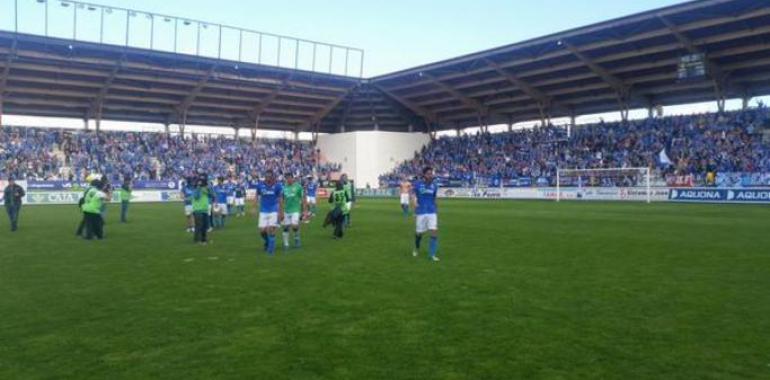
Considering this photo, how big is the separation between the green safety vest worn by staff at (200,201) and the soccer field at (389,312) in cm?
166

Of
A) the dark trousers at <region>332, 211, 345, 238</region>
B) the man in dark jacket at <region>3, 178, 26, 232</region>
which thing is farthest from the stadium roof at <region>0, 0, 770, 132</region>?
the dark trousers at <region>332, 211, 345, 238</region>

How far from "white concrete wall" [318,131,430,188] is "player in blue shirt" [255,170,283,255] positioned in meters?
53.4

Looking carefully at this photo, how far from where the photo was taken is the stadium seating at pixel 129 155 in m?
49.5

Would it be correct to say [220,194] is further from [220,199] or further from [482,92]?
[482,92]

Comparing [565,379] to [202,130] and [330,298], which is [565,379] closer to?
[330,298]


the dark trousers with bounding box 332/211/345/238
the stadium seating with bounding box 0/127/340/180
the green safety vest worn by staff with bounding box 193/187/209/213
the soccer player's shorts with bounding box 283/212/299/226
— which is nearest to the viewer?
the soccer player's shorts with bounding box 283/212/299/226

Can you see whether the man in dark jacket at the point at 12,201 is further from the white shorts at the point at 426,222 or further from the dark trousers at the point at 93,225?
the white shorts at the point at 426,222

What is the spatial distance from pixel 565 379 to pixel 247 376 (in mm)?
2965

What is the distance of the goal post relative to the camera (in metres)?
44.0

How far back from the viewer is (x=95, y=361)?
583 centimetres

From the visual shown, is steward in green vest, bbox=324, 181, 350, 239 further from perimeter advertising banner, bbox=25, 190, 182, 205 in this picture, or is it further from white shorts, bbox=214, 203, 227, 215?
perimeter advertising banner, bbox=25, 190, 182, 205

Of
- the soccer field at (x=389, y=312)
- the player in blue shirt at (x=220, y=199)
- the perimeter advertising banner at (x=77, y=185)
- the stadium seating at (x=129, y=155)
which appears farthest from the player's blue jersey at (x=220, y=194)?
the perimeter advertising banner at (x=77, y=185)

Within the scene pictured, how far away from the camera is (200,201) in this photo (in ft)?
54.1

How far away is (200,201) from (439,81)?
44.1 metres
